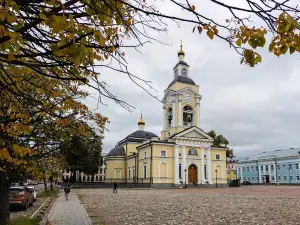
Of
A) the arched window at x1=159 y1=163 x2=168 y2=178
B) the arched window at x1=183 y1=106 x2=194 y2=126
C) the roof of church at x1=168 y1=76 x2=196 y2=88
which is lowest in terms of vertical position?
the arched window at x1=159 y1=163 x2=168 y2=178

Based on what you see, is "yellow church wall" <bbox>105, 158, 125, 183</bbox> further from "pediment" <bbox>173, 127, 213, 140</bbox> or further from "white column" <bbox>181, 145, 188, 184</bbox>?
"pediment" <bbox>173, 127, 213, 140</bbox>

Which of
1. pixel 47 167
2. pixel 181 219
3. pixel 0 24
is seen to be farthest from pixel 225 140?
pixel 0 24

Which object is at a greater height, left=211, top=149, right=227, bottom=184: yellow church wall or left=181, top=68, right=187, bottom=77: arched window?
left=181, top=68, right=187, bottom=77: arched window

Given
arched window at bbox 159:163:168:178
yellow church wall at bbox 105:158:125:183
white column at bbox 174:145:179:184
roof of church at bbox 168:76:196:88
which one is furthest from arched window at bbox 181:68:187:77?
yellow church wall at bbox 105:158:125:183

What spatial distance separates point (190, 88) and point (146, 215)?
45864 mm

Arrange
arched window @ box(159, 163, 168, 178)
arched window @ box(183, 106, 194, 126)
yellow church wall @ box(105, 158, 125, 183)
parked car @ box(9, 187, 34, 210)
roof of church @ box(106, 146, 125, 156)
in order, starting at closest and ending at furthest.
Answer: parked car @ box(9, 187, 34, 210) → arched window @ box(159, 163, 168, 178) → arched window @ box(183, 106, 194, 126) → yellow church wall @ box(105, 158, 125, 183) → roof of church @ box(106, 146, 125, 156)

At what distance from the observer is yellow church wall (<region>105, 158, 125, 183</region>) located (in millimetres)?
66562

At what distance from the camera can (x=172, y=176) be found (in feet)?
178

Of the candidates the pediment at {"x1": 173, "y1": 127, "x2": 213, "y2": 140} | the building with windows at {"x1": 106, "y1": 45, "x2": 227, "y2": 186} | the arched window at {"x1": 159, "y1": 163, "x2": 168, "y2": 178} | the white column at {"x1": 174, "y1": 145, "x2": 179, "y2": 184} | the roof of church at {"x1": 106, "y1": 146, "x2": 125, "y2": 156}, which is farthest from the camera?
the roof of church at {"x1": 106, "y1": 146, "x2": 125, "y2": 156}

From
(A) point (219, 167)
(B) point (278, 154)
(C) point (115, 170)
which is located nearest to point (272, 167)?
(B) point (278, 154)

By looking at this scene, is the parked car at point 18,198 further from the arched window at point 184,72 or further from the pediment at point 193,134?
the arched window at point 184,72

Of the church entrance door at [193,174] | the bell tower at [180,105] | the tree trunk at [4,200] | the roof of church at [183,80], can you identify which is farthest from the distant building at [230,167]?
the tree trunk at [4,200]

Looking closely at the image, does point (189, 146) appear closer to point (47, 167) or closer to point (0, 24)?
point (47, 167)

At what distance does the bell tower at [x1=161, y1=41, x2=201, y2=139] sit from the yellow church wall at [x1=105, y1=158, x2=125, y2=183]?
40.5ft
